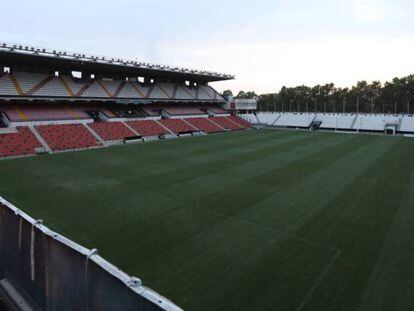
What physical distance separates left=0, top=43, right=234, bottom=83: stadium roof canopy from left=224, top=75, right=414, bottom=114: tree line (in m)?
52.3

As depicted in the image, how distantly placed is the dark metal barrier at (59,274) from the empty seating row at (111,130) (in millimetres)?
27265

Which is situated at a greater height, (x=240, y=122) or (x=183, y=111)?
(x=183, y=111)

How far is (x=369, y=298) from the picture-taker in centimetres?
641

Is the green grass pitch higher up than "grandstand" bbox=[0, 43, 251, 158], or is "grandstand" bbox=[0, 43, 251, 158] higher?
"grandstand" bbox=[0, 43, 251, 158]

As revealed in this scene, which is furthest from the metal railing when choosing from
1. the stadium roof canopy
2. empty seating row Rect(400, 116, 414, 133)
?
empty seating row Rect(400, 116, 414, 133)

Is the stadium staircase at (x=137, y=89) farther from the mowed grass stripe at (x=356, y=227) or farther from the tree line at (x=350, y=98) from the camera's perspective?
the tree line at (x=350, y=98)

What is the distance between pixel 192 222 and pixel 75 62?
1188 inches

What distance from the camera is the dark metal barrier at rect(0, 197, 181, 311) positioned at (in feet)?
9.32

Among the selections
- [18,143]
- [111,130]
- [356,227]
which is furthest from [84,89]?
[356,227]

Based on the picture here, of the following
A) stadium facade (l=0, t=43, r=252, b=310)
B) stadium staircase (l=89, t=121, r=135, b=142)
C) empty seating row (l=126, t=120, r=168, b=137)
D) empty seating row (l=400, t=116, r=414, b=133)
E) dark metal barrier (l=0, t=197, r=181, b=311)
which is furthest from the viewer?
empty seating row (l=400, t=116, r=414, b=133)

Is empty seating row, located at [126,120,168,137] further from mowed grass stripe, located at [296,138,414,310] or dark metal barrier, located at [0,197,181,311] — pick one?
dark metal barrier, located at [0,197,181,311]

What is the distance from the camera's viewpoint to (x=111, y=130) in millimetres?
33125

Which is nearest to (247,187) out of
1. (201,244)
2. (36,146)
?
(201,244)

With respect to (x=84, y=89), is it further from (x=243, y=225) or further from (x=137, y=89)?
(x=243, y=225)
